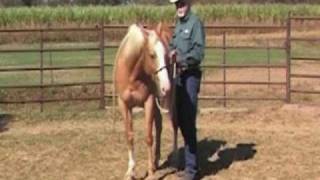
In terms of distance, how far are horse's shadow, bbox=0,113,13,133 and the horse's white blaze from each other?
15.1 feet

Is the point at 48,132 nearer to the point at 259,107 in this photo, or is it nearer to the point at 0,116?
the point at 0,116

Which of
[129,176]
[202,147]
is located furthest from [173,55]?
[202,147]

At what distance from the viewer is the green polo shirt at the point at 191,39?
7.42 meters

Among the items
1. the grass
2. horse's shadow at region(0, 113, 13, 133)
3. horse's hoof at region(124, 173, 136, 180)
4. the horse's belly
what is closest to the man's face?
the horse's belly

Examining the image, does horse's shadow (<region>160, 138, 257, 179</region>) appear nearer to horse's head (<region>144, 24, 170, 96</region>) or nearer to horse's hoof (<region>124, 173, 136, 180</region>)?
horse's hoof (<region>124, 173, 136, 180</region>)

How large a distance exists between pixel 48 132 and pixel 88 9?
107 feet

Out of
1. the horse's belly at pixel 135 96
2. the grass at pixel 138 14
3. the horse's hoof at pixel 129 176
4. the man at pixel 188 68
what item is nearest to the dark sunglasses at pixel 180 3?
the man at pixel 188 68

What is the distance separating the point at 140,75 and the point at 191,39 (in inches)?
27.6

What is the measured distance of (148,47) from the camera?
24.1 ft

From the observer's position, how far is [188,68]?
7508 millimetres

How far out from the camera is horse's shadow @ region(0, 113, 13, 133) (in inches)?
438

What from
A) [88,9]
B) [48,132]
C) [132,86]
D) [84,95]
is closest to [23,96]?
[84,95]

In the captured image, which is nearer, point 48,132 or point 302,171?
point 302,171

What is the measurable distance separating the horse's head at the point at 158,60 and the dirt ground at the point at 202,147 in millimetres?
1315
